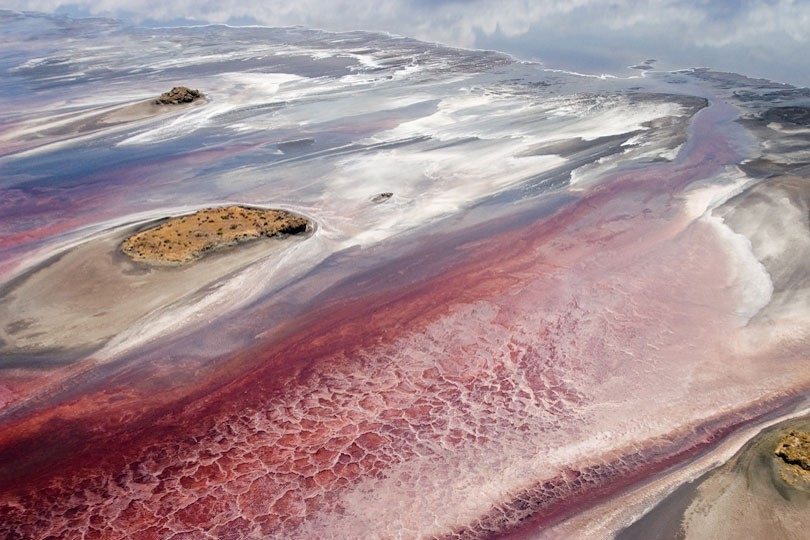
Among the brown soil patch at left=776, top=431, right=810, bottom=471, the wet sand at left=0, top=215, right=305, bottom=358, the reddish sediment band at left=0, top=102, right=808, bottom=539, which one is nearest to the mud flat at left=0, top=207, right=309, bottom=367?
the wet sand at left=0, top=215, right=305, bottom=358

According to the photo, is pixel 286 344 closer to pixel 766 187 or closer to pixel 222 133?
pixel 766 187

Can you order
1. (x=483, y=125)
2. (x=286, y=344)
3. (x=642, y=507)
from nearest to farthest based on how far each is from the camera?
1. (x=642, y=507)
2. (x=286, y=344)
3. (x=483, y=125)

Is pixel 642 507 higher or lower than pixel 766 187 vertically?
lower

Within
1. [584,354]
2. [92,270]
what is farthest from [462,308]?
[92,270]

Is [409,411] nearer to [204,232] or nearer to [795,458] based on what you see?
[795,458]

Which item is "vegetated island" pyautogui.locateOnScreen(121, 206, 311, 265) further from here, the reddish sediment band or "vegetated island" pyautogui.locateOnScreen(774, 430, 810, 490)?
"vegetated island" pyautogui.locateOnScreen(774, 430, 810, 490)
